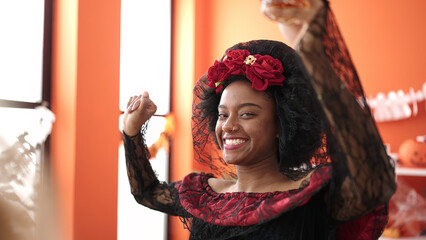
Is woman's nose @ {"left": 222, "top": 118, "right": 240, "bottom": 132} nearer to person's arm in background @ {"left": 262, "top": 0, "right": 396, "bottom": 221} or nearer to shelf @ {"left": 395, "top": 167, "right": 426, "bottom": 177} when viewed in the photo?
person's arm in background @ {"left": 262, "top": 0, "right": 396, "bottom": 221}

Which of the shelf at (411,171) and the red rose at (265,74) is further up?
the red rose at (265,74)

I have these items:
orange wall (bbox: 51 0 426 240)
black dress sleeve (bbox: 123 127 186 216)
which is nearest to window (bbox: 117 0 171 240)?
orange wall (bbox: 51 0 426 240)

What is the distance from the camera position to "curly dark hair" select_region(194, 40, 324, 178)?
1.10m

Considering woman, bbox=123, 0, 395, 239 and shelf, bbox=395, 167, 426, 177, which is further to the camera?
shelf, bbox=395, 167, 426, 177

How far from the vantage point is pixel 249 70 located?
3.74 feet

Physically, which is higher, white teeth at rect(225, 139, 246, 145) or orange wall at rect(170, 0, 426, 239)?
orange wall at rect(170, 0, 426, 239)

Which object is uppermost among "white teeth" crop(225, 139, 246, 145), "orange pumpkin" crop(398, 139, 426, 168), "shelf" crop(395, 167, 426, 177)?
"white teeth" crop(225, 139, 246, 145)

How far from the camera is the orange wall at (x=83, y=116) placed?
2.48 meters

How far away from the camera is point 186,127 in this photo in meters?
3.97

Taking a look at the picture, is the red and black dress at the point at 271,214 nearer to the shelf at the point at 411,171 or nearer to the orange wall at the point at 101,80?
the orange wall at the point at 101,80

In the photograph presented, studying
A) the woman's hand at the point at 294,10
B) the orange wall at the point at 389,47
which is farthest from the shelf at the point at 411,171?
the woman's hand at the point at 294,10

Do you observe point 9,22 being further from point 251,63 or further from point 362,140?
point 362,140

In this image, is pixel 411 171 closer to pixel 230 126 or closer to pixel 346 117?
pixel 230 126

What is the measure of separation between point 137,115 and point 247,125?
388mm
